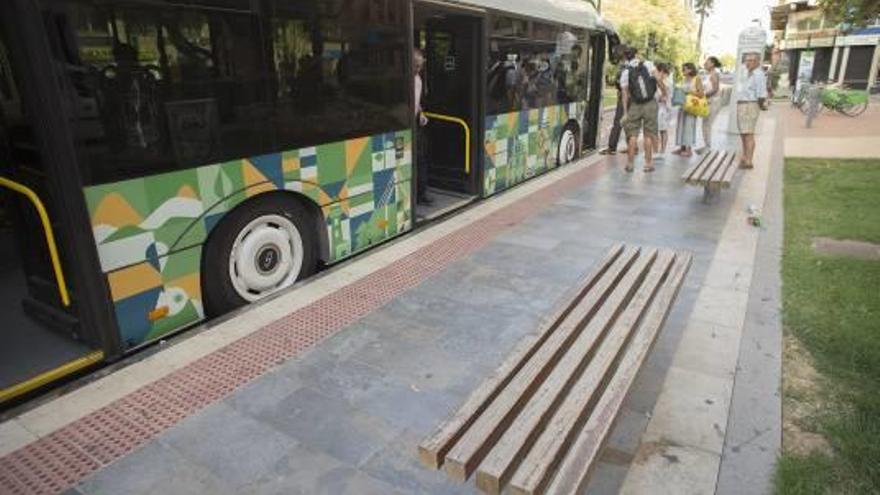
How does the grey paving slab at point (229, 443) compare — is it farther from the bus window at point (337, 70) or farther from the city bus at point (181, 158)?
the bus window at point (337, 70)

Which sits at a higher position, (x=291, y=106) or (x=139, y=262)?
(x=291, y=106)

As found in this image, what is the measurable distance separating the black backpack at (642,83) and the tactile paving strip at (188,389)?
17.0ft

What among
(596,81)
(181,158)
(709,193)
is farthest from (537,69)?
(181,158)

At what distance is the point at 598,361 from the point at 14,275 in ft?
16.2

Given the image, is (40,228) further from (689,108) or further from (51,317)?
(689,108)

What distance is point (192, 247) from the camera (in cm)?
394

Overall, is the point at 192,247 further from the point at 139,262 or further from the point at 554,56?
the point at 554,56

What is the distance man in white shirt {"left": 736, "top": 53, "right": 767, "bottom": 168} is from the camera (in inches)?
369

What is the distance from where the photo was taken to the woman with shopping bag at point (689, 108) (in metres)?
10.3

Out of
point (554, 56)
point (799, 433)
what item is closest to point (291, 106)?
point (799, 433)

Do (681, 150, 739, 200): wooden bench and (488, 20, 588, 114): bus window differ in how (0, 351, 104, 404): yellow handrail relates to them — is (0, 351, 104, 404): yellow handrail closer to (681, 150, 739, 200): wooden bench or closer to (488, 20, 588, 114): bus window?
(488, 20, 588, 114): bus window

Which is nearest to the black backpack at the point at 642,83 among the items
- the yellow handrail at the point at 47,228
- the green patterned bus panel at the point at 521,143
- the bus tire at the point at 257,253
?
the green patterned bus panel at the point at 521,143

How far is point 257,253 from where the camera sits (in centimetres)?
453

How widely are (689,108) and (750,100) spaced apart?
3.61 ft
